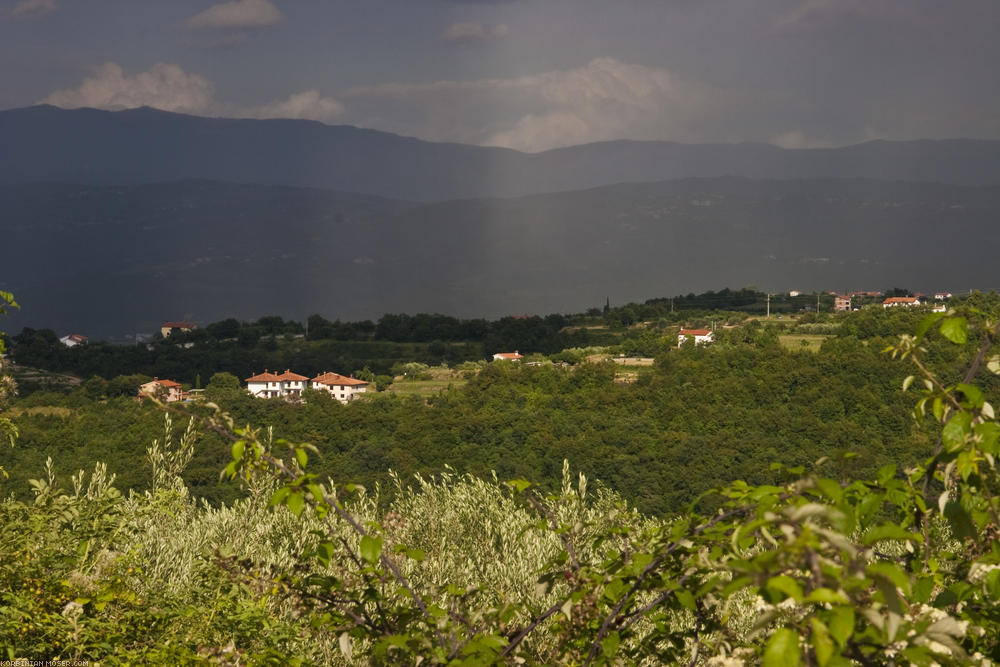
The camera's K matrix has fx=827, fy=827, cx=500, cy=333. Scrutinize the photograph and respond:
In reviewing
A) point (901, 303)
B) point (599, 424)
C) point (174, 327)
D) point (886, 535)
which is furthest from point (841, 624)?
point (174, 327)

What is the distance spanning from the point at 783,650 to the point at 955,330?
44.6 inches

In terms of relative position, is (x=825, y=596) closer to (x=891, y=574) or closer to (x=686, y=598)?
(x=891, y=574)

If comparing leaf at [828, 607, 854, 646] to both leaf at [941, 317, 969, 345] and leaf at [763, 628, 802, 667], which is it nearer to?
leaf at [763, 628, 802, 667]

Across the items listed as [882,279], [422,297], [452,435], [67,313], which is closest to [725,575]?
[452,435]

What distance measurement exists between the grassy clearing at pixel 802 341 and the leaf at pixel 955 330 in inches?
1131

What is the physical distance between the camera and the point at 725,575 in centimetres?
212

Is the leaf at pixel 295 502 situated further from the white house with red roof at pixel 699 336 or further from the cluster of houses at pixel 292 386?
the white house with red roof at pixel 699 336

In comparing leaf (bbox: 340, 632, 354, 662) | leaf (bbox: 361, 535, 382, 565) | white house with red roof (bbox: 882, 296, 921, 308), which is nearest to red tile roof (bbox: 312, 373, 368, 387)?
white house with red roof (bbox: 882, 296, 921, 308)

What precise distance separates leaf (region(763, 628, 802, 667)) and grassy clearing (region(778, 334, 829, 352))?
29.7m

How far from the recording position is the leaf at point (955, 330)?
189 centimetres

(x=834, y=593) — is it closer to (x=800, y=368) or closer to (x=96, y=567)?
(x=96, y=567)

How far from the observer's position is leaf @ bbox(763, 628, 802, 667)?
111cm

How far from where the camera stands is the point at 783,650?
112 cm

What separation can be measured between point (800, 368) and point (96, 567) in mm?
24134
